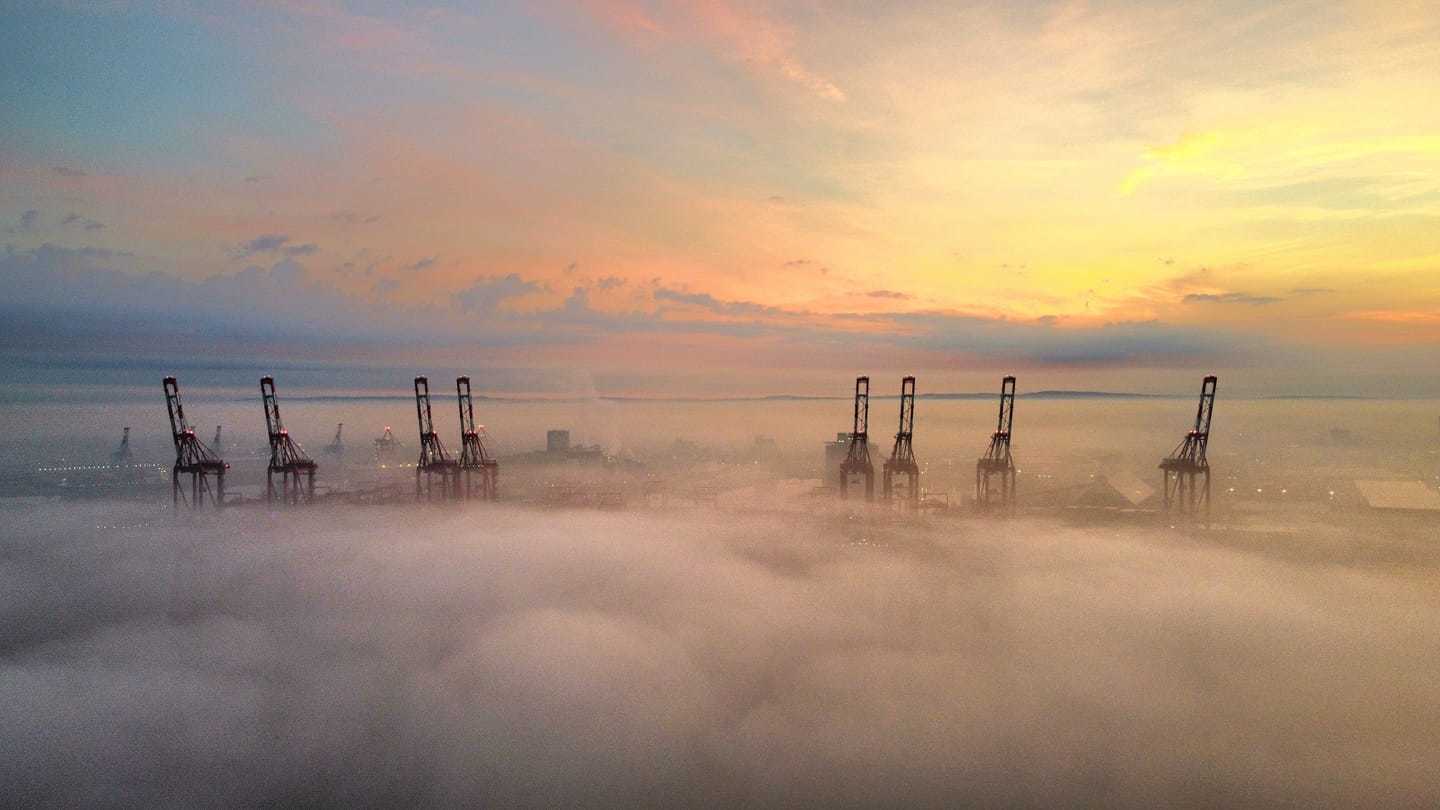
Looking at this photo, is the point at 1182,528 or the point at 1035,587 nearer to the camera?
the point at 1035,587

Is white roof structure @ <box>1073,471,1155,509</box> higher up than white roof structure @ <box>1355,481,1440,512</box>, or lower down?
lower down

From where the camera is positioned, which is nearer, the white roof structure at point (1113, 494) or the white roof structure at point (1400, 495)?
the white roof structure at point (1400, 495)

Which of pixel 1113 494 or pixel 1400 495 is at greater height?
pixel 1400 495

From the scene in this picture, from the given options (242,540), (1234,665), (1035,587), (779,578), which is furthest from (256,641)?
(1234,665)

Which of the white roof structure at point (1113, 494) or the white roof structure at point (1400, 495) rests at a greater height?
the white roof structure at point (1400, 495)

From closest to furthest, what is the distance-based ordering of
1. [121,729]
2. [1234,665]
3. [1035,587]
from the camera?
[121,729] < [1234,665] < [1035,587]

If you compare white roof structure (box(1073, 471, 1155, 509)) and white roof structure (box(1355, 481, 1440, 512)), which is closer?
white roof structure (box(1355, 481, 1440, 512))

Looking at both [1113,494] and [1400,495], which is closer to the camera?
[1400,495]

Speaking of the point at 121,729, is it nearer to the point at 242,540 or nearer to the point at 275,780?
the point at 275,780
